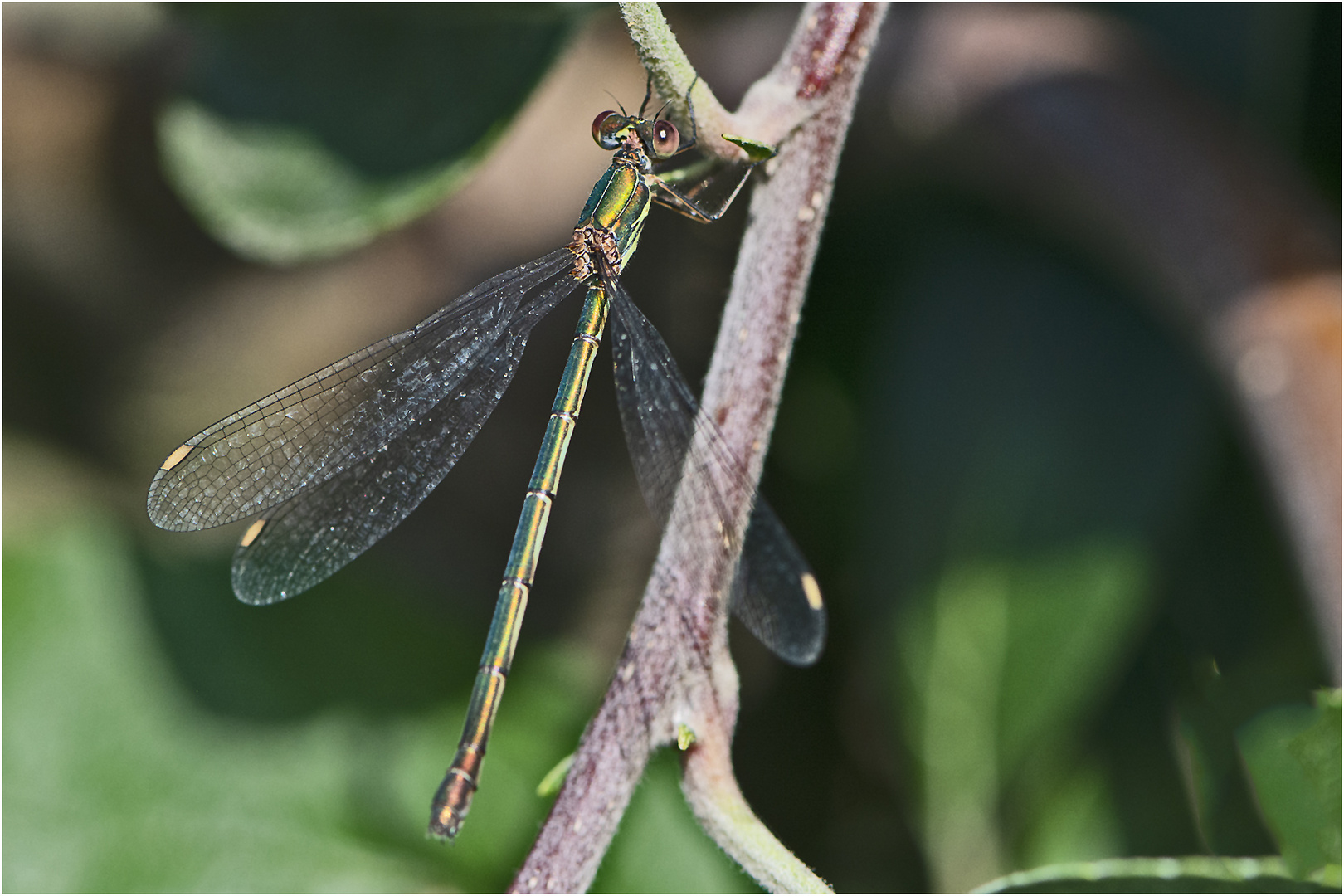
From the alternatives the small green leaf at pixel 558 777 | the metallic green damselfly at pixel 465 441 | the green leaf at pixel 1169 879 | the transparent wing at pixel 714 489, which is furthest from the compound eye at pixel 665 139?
the green leaf at pixel 1169 879

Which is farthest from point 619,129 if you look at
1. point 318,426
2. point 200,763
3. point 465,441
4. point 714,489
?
point 200,763

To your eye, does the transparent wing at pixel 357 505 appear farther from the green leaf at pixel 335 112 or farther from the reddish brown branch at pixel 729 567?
the reddish brown branch at pixel 729 567

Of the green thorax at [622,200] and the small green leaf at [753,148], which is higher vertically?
the green thorax at [622,200]

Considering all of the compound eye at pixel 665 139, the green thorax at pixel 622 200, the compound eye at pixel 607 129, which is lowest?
the compound eye at pixel 665 139

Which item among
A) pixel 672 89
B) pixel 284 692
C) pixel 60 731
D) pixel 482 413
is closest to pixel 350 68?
pixel 482 413

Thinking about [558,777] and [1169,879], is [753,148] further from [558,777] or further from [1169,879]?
[1169,879]

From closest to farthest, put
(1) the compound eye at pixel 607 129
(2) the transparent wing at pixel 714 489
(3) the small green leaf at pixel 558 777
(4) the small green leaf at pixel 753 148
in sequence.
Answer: (4) the small green leaf at pixel 753 148 → (3) the small green leaf at pixel 558 777 → (2) the transparent wing at pixel 714 489 → (1) the compound eye at pixel 607 129

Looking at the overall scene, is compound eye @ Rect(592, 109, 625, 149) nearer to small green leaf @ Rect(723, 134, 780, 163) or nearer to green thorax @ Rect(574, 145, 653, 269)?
green thorax @ Rect(574, 145, 653, 269)
